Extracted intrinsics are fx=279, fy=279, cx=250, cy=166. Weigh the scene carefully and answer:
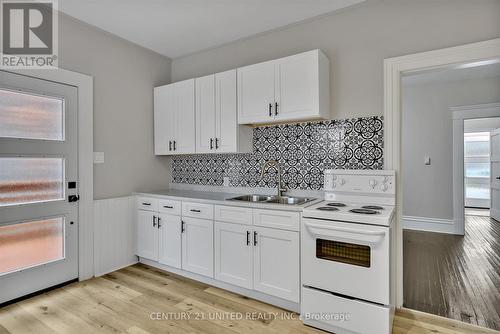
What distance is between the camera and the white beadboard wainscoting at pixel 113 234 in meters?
3.10

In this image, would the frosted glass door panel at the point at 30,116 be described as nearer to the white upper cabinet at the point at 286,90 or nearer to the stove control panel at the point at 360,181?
the white upper cabinet at the point at 286,90

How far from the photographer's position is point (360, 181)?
252 centimetres

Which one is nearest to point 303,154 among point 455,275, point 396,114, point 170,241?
point 396,114


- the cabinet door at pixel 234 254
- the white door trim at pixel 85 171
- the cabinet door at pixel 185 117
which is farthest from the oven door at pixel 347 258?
the white door trim at pixel 85 171

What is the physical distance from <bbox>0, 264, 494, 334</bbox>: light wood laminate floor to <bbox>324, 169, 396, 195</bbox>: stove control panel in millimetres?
1066

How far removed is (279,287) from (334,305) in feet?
1.62

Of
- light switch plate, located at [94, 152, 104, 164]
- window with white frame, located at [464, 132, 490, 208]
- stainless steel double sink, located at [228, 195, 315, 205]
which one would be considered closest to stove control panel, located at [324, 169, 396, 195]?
stainless steel double sink, located at [228, 195, 315, 205]

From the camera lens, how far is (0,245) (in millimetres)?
2410

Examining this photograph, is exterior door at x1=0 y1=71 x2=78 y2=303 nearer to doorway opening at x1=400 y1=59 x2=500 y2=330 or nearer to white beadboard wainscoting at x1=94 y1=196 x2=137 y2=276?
white beadboard wainscoting at x1=94 y1=196 x2=137 y2=276

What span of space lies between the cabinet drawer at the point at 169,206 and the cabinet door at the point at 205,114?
66 centimetres

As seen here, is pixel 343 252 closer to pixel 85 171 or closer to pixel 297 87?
pixel 297 87

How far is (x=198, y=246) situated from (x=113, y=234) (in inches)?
43.7

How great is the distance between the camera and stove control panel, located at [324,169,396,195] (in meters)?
2.41

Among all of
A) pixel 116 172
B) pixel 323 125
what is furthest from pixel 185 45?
pixel 323 125
